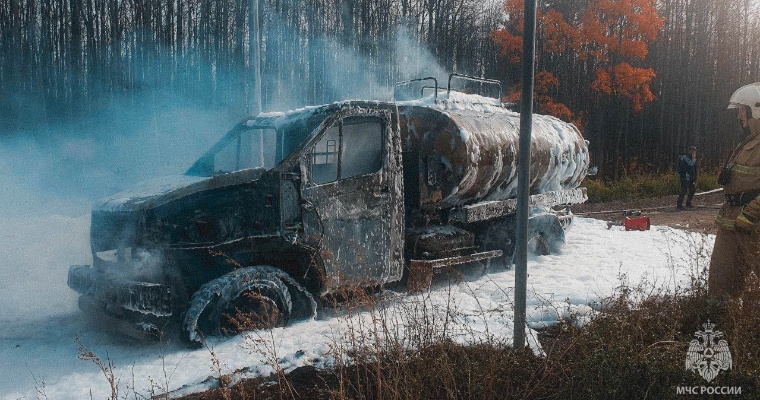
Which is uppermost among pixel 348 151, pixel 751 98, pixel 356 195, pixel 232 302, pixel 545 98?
pixel 545 98

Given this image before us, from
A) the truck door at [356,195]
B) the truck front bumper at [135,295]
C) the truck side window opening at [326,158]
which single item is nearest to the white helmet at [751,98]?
the truck door at [356,195]

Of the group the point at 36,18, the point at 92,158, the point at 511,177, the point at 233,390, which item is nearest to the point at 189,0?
the point at 36,18

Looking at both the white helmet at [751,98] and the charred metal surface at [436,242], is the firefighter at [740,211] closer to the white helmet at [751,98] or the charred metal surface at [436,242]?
the white helmet at [751,98]

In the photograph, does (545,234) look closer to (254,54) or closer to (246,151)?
(246,151)

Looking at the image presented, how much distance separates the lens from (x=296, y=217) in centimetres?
546

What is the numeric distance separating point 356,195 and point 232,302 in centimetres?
166

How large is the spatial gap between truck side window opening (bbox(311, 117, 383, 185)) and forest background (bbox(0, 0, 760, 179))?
1598cm

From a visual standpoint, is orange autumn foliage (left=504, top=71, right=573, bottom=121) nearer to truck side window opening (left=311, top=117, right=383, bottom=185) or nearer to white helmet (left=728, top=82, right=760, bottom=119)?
truck side window opening (left=311, top=117, right=383, bottom=185)

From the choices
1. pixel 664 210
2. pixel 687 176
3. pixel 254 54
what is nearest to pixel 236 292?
pixel 254 54

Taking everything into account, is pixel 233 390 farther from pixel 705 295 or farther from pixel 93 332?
pixel 705 295

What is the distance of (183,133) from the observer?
25.5 metres

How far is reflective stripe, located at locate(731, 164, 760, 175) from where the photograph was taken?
4.98 m

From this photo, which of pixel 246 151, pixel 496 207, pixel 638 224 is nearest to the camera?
pixel 246 151

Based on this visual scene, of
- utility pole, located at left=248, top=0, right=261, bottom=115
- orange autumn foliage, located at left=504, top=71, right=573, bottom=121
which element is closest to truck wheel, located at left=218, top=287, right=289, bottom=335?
utility pole, located at left=248, top=0, right=261, bottom=115
